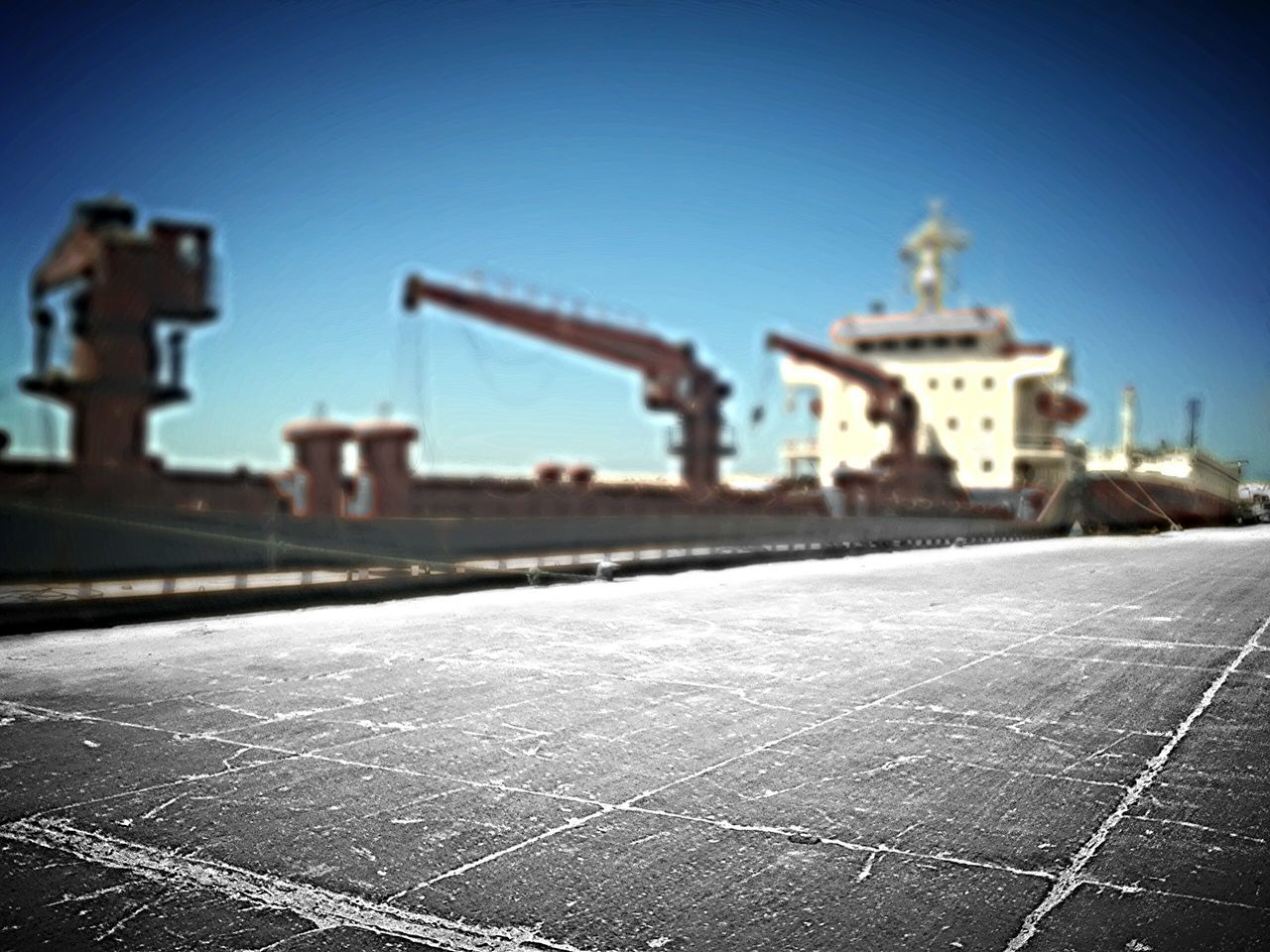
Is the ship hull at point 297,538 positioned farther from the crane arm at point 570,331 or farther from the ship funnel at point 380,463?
the crane arm at point 570,331

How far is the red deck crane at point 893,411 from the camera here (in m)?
44.7

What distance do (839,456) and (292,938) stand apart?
5102 cm

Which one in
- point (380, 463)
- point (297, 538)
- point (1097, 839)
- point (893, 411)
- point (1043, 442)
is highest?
point (893, 411)

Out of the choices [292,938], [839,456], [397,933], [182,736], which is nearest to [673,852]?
[397,933]

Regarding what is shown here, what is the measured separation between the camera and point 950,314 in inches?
1999

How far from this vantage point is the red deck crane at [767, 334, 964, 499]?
44.7 metres

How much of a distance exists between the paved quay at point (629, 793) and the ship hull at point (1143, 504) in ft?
114

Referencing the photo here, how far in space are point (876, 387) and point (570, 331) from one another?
1731 cm

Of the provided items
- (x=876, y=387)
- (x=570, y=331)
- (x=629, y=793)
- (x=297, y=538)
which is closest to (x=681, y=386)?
(x=570, y=331)

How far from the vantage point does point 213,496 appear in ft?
57.0

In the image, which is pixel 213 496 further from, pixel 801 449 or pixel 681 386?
pixel 801 449

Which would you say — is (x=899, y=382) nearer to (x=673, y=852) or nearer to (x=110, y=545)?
(x=110, y=545)

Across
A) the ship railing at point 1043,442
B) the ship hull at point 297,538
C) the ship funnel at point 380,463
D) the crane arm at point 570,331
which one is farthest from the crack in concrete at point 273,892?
the ship railing at point 1043,442

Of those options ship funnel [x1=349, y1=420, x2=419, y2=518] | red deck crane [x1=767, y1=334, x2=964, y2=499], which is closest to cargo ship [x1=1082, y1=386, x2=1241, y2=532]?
red deck crane [x1=767, y1=334, x2=964, y2=499]
